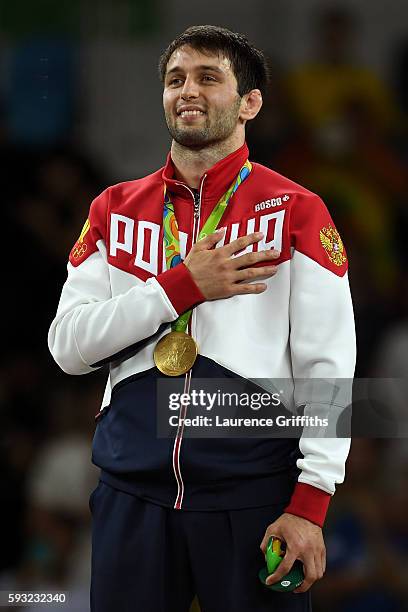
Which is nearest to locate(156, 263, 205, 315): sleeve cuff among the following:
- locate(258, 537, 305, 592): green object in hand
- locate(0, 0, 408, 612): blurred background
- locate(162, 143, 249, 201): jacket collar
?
locate(162, 143, 249, 201): jacket collar

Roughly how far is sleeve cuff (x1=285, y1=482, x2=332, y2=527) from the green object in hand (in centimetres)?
6

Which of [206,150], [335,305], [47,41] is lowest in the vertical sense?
[335,305]

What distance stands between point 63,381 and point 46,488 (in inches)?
14.5

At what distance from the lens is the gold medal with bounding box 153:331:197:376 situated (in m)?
1.78

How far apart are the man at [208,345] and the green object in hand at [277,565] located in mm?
15

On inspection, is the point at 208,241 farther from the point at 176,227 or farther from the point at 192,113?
the point at 192,113

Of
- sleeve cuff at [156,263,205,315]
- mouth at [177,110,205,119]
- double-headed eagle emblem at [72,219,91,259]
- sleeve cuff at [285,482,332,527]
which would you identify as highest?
mouth at [177,110,205,119]

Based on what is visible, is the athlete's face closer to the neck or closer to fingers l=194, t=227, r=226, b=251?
the neck

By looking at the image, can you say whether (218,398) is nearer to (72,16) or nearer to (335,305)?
(335,305)

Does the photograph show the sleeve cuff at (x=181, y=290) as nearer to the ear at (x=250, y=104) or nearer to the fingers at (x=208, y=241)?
the fingers at (x=208, y=241)

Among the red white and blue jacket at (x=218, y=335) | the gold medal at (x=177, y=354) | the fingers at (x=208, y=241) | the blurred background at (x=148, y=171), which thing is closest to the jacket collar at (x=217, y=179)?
the red white and blue jacket at (x=218, y=335)

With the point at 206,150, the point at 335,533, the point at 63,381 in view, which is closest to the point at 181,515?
the point at 206,150

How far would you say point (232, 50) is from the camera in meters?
1.85

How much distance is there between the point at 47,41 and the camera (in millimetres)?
2959
